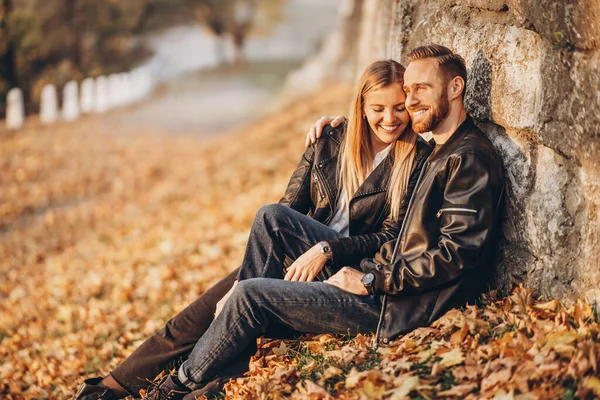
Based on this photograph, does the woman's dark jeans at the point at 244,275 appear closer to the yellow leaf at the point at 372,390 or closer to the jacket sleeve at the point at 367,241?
the jacket sleeve at the point at 367,241

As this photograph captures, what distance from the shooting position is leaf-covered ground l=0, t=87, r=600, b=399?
3.27 m

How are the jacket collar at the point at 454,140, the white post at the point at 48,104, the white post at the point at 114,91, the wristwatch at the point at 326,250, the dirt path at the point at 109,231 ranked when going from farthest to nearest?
the white post at the point at 114,91
the white post at the point at 48,104
the dirt path at the point at 109,231
the wristwatch at the point at 326,250
the jacket collar at the point at 454,140

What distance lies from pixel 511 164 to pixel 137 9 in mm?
31653

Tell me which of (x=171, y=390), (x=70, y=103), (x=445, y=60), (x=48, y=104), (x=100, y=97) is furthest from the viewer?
(x=100, y=97)

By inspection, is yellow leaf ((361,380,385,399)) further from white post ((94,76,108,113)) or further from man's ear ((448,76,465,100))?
white post ((94,76,108,113))

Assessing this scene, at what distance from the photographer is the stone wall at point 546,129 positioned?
3.52 metres

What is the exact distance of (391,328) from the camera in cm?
375

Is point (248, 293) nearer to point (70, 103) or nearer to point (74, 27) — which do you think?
point (70, 103)

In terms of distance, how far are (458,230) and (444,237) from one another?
81 mm

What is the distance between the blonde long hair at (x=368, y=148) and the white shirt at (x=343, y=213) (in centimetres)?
5

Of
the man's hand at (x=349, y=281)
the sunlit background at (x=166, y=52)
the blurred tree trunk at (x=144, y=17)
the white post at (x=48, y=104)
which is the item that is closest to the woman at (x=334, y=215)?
the man's hand at (x=349, y=281)

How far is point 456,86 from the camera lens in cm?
383

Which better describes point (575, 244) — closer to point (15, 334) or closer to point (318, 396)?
point (318, 396)

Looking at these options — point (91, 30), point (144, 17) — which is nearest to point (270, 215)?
point (91, 30)
